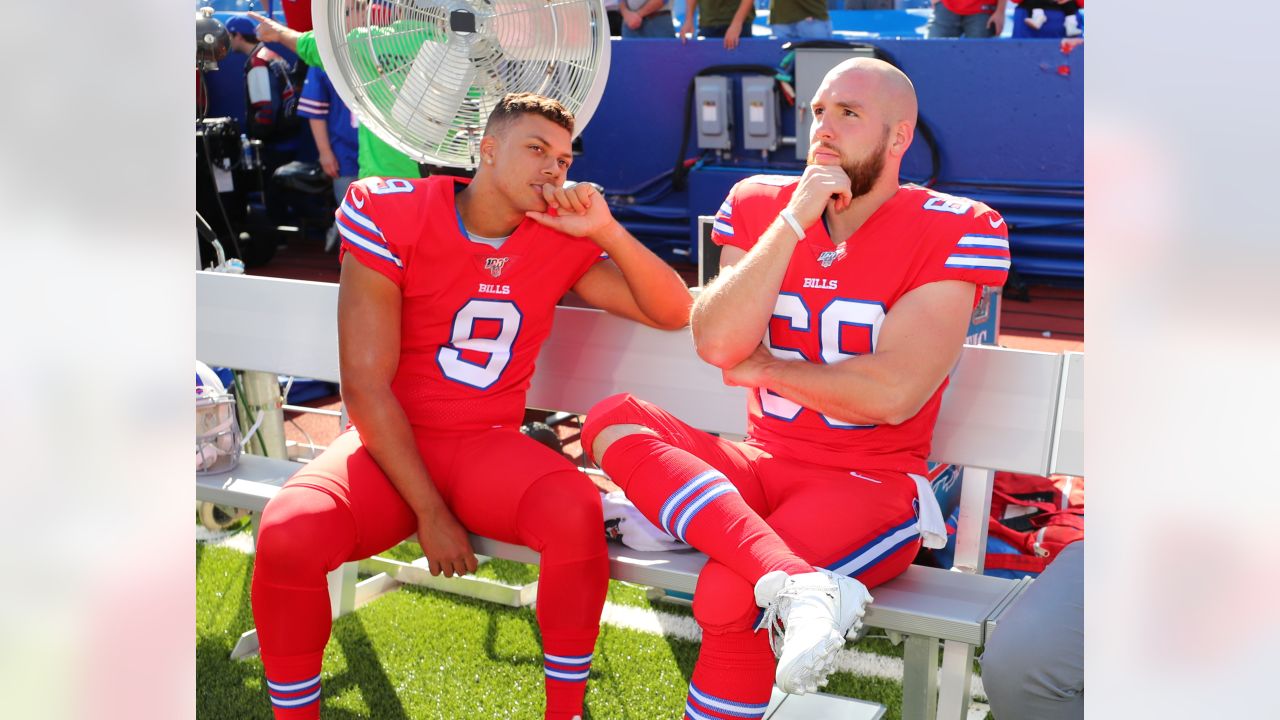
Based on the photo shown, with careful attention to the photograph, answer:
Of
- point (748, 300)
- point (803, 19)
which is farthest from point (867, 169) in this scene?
point (803, 19)

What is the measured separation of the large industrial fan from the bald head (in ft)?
1.89

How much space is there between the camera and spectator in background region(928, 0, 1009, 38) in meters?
7.75

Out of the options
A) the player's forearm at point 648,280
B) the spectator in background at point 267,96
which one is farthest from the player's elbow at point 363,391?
the spectator in background at point 267,96

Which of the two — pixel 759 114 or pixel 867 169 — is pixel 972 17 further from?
pixel 867 169

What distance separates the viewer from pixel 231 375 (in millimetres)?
4004

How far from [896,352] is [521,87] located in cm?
116

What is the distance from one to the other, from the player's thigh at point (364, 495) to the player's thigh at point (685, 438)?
0.43 m

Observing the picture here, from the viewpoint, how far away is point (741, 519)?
2285 millimetres

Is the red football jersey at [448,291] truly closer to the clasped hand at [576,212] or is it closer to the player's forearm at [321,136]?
the clasped hand at [576,212]

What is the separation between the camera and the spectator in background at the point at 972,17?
7.75m

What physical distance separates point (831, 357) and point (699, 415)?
1.85 feet

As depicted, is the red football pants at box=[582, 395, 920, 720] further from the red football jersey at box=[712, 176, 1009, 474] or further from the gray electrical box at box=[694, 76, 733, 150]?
the gray electrical box at box=[694, 76, 733, 150]

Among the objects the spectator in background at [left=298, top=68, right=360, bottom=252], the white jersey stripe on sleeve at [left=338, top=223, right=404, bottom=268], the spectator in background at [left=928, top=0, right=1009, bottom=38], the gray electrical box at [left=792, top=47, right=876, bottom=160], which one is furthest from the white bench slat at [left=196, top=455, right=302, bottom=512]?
the spectator in background at [left=928, top=0, right=1009, bottom=38]
